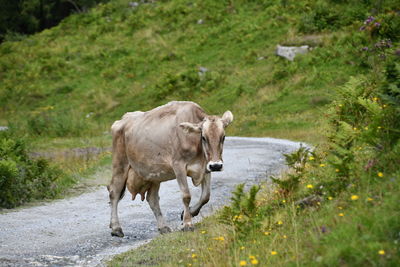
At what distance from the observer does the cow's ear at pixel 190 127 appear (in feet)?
33.9

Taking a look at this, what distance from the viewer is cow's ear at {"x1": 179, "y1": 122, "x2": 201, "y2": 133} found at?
Result: 10.3 m

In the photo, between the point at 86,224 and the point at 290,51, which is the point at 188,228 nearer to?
the point at 86,224

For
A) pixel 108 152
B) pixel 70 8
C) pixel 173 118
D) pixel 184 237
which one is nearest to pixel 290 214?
pixel 184 237

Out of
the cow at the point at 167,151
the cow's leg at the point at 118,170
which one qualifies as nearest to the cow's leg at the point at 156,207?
the cow at the point at 167,151

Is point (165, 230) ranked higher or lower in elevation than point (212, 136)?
lower

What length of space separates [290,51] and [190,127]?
25802 mm

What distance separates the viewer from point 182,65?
40.4 metres

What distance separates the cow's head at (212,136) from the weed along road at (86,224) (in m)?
1.98

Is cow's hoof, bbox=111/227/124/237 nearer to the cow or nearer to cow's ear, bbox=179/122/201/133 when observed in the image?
the cow

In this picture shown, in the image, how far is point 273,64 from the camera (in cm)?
3534

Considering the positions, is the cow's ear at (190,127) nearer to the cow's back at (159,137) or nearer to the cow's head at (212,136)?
the cow's head at (212,136)

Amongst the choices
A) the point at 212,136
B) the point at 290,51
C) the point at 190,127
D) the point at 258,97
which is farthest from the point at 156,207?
the point at 290,51

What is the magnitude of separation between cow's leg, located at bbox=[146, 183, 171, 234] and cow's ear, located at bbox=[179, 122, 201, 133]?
194 cm

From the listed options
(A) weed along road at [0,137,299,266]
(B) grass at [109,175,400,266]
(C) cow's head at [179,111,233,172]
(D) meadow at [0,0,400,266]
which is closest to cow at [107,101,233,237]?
(C) cow's head at [179,111,233,172]
